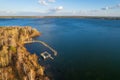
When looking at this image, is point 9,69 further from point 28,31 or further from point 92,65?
point 28,31

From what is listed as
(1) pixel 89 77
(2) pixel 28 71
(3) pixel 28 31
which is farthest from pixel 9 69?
(3) pixel 28 31

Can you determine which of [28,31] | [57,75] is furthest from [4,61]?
[28,31]

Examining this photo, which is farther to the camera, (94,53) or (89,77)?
(94,53)

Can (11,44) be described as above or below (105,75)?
above

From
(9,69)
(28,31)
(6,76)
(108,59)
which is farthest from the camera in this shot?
(28,31)

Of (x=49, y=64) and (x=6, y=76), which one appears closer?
(x=6, y=76)

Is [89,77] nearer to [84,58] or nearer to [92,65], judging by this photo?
[92,65]

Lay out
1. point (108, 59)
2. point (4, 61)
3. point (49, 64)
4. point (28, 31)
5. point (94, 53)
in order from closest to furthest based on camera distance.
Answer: point (4, 61) < point (49, 64) < point (108, 59) < point (94, 53) < point (28, 31)

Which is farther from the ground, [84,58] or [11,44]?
[11,44]

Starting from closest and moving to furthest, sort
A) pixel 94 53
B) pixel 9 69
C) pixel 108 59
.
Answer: pixel 9 69, pixel 108 59, pixel 94 53
